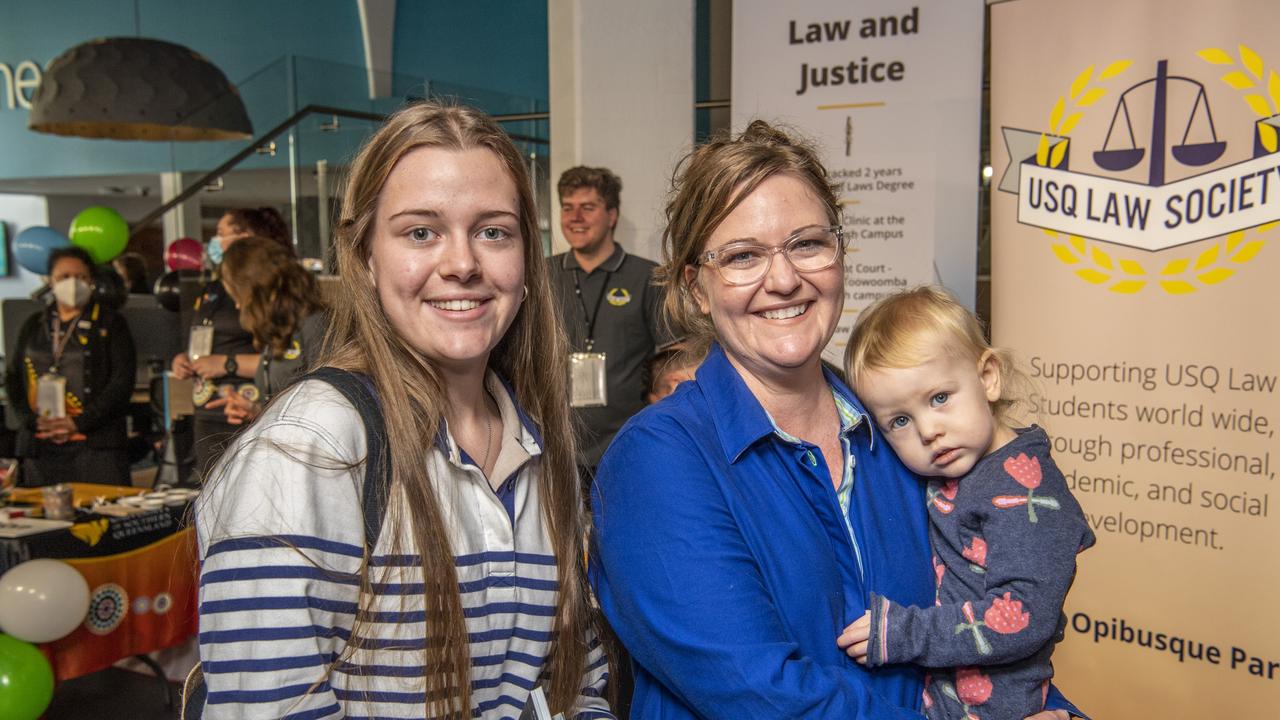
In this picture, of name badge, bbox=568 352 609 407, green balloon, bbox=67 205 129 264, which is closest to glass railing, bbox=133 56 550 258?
green balloon, bbox=67 205 129 264

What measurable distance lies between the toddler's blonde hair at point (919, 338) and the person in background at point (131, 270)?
827 centimetres

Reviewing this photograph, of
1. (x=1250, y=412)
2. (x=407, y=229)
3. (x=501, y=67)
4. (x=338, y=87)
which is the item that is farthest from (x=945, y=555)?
(x=501, y=67)

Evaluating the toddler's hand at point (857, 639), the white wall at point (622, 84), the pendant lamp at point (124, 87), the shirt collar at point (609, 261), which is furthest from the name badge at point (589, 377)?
the toddler's hand at point (857, 639)

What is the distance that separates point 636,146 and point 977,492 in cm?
365

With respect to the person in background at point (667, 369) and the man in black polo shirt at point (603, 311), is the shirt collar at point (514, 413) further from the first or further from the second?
the man in black polo shirt at point (603, 311)

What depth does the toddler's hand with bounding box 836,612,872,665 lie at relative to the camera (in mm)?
1366

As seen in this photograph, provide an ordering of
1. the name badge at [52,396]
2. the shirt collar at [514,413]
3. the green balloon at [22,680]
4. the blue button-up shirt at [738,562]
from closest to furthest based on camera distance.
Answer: the blue button-up shirt at [738,562]
the shirt collar at [514,413]
the green balloon at [22,680]
the name badge at [52,396]

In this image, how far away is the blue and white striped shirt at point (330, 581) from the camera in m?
1.15

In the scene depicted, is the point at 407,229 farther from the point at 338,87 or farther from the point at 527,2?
the point at 527,2

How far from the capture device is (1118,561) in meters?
3.26

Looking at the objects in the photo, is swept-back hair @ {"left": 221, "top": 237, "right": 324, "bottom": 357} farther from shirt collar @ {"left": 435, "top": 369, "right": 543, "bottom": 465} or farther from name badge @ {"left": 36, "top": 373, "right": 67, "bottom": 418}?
shirt collar @ {"left": 435, "top": 369, "right": 543, "bottom": 465}

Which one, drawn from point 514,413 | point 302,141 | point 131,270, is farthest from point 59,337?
point 514,413

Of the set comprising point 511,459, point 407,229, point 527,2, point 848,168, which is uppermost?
point 527,2

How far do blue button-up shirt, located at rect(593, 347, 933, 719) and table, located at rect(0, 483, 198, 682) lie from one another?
106 inches
